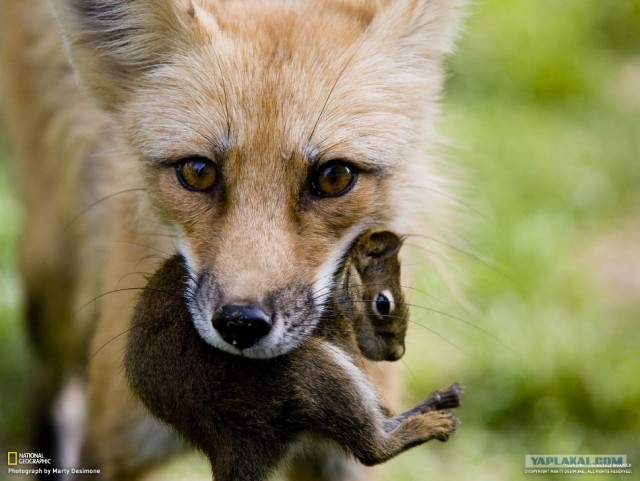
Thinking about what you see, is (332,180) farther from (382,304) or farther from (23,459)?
(23,459)

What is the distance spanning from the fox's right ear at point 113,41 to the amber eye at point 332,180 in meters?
0.94

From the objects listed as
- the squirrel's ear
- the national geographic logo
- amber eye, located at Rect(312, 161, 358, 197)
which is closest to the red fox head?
amber eye, located at Rect(312, 161, 358, 197)

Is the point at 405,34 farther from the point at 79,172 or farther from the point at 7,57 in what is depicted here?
the point at 7,57

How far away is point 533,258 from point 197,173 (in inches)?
158

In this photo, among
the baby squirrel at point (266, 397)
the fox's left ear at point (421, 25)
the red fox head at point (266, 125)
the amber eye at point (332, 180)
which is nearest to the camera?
the baby squirrel at point (266, 397)

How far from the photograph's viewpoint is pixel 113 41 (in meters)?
4.30

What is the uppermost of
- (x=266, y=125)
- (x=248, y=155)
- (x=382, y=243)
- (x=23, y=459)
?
(x=266, y=125)

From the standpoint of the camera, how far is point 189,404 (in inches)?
130

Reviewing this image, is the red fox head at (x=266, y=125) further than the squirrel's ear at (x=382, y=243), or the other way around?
the squirrel's ear at (x=382, y=243)

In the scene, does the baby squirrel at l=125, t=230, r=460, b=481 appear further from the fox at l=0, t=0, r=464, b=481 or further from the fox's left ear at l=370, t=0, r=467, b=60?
the fox's left ear at l=370, t=0, r=467, b=60

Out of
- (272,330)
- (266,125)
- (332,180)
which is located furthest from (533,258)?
(272,330)

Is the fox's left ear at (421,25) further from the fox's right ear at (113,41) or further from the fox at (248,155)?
the fox's right ear at (113,41)

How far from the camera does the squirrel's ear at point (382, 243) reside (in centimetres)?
364

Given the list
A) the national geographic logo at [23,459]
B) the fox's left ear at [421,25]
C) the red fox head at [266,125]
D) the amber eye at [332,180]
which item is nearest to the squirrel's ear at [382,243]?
the red fox head at [266,125]
